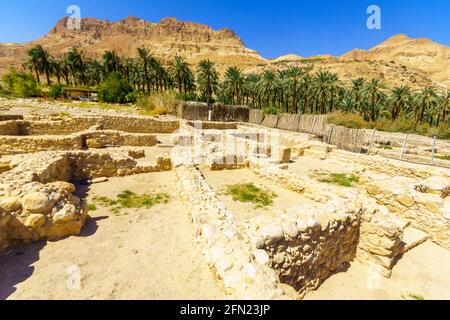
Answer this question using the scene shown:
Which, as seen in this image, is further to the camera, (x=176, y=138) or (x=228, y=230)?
(x=176, y=138)

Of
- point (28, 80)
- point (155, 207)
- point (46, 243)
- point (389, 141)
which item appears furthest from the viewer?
point (28, 80)

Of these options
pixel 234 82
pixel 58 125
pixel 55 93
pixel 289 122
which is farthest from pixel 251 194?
pixel 234 82

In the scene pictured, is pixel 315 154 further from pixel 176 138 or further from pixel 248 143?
pixel 176 138

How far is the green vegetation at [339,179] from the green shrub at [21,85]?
46.3 meters

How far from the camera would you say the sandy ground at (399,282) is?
186 inches

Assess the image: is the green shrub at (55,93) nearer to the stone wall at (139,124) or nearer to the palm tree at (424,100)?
the stone wall at (139,124)

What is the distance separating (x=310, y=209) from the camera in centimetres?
519

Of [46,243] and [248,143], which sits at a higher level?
[248,143]

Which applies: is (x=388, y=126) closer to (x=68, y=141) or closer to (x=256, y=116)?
(x=256, y=116)

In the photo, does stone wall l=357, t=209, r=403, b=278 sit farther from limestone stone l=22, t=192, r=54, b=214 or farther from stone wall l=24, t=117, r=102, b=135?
stone wall l=24, t=117, r=102, b=135

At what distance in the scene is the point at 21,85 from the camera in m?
35.0

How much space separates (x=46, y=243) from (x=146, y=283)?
2.64 meters

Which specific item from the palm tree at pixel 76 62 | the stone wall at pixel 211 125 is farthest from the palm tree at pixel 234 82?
the palm tree at pixel 76 62
